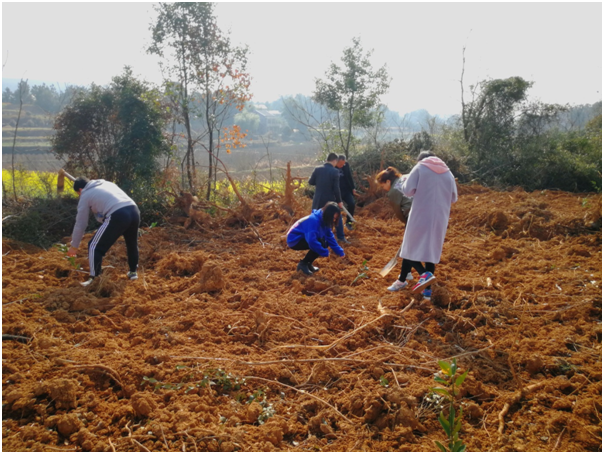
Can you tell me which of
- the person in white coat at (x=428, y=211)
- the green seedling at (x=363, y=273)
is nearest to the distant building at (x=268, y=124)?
the green seedling at (x=363, y=273)

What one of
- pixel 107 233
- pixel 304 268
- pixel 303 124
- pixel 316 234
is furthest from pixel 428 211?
pixel 303 124

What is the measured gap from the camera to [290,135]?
133 feet

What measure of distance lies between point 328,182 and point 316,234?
1.68 metres

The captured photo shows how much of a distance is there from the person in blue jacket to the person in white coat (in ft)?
3.31

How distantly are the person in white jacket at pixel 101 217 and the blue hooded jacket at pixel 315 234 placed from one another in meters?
2.01

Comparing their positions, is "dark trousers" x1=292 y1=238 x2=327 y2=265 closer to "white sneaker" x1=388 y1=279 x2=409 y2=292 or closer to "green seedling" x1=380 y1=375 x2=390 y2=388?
"white sneaker" x1=388 y1=279 x2=409 y2=292

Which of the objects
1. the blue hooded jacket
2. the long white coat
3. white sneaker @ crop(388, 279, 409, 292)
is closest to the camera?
the long white coat

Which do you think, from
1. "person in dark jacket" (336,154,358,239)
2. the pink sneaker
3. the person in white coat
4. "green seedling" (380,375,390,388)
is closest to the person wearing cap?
"person in dark jacket" (336,154,358,239)

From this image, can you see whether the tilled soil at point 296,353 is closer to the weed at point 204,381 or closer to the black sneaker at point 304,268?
the weed at point 204,381

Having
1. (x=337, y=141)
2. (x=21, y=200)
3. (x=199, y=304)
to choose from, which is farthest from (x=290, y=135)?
(x=199, y=304)

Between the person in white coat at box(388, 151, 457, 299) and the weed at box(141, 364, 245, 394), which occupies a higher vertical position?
the person in white coat at box(388, 151, 457, 299)

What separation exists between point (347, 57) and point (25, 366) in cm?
1144

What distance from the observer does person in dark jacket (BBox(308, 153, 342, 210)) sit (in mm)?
6309

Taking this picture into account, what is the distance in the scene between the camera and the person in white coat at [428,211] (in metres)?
4.00
